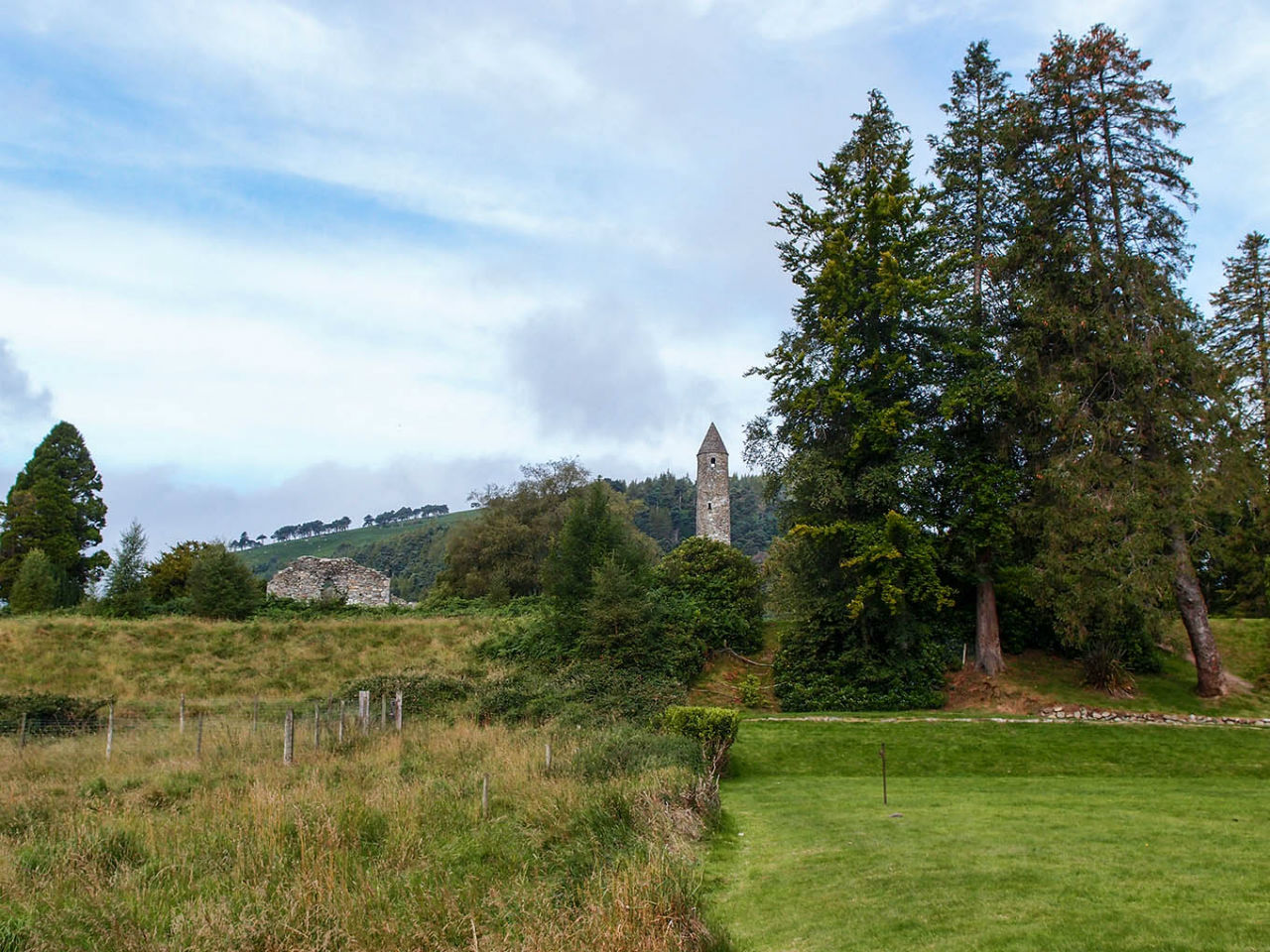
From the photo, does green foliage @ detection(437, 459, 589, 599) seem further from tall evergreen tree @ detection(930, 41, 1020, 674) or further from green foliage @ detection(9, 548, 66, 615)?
tall evergreen tree @ detection(930, 41, 1020, 674)

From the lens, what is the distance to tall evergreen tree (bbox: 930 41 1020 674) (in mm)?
21906

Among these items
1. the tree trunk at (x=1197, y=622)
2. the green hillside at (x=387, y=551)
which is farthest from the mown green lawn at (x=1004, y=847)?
the green hillside at (x=387, y=551)

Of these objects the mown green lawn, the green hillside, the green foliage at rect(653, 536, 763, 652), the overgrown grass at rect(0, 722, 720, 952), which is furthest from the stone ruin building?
the mown green lawn

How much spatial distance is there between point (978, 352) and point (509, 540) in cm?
2904

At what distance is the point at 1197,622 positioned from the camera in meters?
20.5

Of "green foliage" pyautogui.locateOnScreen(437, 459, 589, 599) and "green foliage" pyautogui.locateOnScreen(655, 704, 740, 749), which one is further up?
"green foliage" pyautogui.locateOnScreen(437, 459, 589, 599)

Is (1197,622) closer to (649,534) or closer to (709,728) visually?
(709,728)

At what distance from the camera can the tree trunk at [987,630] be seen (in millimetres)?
22672

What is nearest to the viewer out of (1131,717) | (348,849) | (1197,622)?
(348,849)

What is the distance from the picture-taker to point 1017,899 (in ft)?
22.1

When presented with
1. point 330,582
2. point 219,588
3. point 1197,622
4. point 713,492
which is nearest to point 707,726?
point 1197,622

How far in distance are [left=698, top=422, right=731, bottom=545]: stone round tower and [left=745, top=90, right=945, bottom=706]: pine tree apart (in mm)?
18863

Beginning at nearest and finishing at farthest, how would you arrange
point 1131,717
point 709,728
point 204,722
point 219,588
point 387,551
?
1. point 709,728
2. point 204,722
3. point 1131,717
4. point 219,588
5. point 387,551

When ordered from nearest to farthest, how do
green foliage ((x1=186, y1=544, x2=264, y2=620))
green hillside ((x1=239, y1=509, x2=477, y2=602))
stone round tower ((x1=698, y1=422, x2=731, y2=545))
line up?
green foliage ((x1=186, y1=544, x2=264, y2=620)) → stone round tower ((x1=698, y1=422, x2=731, y2=545)) → green hillside ((x1=239, y1=509, x2=477, y2=602))
